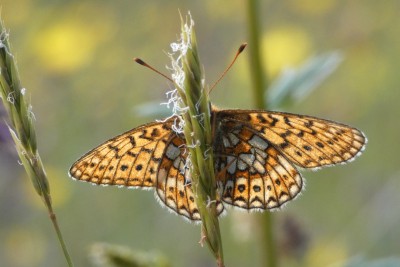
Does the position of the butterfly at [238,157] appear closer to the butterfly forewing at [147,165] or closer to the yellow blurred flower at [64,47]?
the butterfly forewing at [147,165]

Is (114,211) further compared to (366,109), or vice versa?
(366,109)

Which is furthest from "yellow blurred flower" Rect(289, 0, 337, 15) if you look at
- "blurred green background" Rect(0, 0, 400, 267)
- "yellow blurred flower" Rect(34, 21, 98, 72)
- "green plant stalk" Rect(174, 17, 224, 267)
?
"green plant stalk" Rect(174, 17, 224, 267)

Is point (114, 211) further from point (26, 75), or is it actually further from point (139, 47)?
point (139, 47)

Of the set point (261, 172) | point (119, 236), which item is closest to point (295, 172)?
point (261, 172)

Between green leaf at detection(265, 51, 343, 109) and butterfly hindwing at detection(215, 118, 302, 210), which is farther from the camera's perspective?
green leaf at detection(265, 51, 343, 109)

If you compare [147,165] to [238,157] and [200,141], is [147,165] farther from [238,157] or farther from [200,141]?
[200,141]

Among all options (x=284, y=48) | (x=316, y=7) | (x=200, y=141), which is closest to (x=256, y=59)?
(x=200, y=141)

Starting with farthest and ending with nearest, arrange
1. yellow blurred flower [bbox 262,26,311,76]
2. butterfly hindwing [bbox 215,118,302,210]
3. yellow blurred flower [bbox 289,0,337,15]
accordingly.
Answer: yellow blurred flower [bbox 289,0,337,15] < yellow blurred flower [bbox 262,26,311,76] < butterfly hindwing [bbox 215,118,302,210]

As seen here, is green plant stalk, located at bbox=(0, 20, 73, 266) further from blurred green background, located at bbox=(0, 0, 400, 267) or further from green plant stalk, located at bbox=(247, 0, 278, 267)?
blurred green background, located at bbox=(0, 0, 400, 267)
